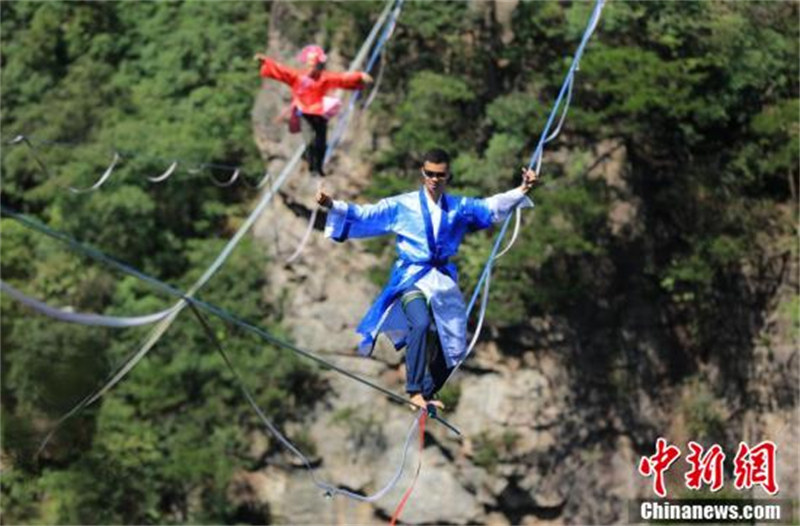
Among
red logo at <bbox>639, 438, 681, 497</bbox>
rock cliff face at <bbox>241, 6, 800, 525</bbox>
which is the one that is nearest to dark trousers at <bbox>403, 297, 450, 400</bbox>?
rock cliff face at <bbox>241, 6, 800, 525</bbox>

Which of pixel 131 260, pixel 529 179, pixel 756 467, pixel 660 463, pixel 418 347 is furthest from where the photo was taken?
pixel 131 260

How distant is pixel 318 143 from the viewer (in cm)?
1360

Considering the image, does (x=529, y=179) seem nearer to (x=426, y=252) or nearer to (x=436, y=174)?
(x=436, y=174)

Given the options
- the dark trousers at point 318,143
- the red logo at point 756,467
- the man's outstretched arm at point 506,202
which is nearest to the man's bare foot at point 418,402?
the man's outstretched arm at point 506,202

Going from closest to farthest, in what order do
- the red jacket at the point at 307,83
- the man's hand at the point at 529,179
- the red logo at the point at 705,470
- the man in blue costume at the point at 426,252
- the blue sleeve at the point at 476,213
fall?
the man's hand at the point at 529,179, the man in blue costume at the point at 426,252, the blue sleeve at the point at 476,213, the red jacket at the point at 307,83, the red logo at the point at 705,470

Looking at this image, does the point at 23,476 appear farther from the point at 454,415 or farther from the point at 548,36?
the point at 548,36

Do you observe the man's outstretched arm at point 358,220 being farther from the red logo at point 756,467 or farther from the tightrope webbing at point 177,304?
the red logo at point 756,467

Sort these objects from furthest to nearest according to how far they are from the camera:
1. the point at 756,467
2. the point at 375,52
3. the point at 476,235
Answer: the point at 476,235 < the point at 756,467 < the point at 375,52

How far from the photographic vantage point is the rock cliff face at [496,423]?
690 inches

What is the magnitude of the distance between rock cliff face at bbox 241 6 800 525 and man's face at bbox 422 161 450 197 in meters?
10.0

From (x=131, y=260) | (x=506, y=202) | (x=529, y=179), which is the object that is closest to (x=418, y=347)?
(x=506, y=202)

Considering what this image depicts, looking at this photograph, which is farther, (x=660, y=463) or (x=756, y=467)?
(x=660, y=463)

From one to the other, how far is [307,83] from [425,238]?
5364 millimetres

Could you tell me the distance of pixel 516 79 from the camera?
18.0m
